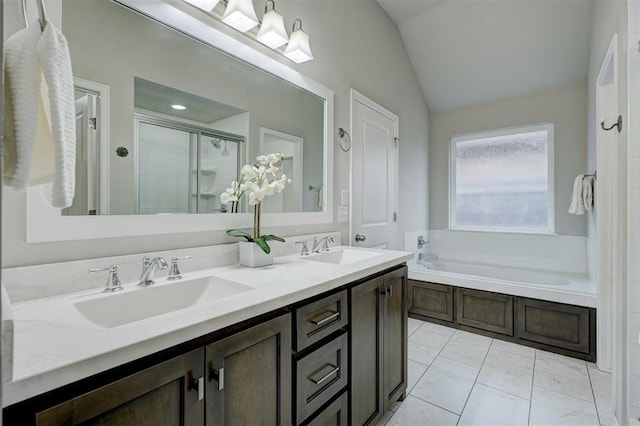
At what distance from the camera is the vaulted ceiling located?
277 centimetres

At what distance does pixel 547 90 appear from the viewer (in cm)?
332

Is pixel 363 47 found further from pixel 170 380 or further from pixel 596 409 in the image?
pixel 596 409

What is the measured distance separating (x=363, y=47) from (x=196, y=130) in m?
1.79

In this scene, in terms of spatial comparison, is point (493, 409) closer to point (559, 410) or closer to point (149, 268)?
point (559, 410)

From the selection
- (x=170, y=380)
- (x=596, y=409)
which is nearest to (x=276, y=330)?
(x=170, y=380)

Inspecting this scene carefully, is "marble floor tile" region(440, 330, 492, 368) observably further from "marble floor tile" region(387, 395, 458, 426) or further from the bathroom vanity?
the bathroom vanity

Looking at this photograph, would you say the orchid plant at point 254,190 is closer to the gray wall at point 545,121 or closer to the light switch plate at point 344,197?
the light switch plate at point 344,197

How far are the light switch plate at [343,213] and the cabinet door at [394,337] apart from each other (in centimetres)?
69

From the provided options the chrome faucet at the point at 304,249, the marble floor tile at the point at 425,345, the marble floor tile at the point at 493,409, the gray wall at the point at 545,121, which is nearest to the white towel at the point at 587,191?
the gray wall at the point at 545,121

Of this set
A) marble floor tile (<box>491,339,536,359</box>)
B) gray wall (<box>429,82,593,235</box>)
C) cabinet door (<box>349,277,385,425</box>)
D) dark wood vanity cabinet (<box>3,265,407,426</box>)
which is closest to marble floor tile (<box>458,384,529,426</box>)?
dark wood vanity cabinet (<box>3,265,407,426</box>)

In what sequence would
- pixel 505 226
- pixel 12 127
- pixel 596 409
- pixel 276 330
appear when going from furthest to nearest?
1. pixel 505 226
2. pixel 596 409
3. pixel 276 330
4. pixel 12 127

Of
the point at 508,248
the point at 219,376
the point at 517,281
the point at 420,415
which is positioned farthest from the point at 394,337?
the point at 508,248

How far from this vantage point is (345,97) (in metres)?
2.39

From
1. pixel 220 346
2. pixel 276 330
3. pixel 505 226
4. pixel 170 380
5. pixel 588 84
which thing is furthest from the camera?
pixel 505 226
